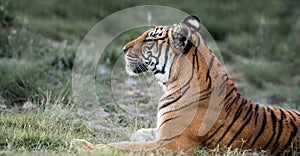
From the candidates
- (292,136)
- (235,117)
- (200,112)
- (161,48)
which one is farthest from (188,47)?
(292,136)

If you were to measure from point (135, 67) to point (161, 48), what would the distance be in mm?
337

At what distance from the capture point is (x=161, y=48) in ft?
15.8

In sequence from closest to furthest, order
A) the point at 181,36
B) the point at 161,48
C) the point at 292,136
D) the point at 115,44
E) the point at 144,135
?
1. the point at 292,136
2. the point at 181,36
3. the point at 161,48
4. the point at 144,135
5. the point at 115,44

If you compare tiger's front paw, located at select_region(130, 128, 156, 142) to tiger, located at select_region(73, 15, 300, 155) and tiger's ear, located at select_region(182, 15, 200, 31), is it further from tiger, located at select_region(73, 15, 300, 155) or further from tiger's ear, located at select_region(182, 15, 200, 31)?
tiger's ear, located at select_region(182, 15, 200, 31)

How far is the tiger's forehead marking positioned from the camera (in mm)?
4836

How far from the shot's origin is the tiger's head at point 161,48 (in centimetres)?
468

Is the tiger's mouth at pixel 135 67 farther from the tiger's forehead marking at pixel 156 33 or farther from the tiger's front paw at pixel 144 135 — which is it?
the tiger's front paw at pixel 144 135

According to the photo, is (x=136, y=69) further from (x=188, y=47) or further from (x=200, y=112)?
(x=200, y=112)

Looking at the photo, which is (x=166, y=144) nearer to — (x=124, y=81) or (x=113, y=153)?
(x=113, y=153)

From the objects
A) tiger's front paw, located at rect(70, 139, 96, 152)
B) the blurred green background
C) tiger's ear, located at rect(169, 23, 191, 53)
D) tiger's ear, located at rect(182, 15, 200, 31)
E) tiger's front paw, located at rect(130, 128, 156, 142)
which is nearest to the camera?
tiger's front paw, located at rect(70, 139, 96, 152)

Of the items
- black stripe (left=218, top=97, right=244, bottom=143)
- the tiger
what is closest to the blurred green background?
the tiger

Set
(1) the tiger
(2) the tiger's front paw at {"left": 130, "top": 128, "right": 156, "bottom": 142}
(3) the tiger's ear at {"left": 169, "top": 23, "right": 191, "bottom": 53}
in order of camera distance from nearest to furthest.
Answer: (1) the tiger
(3) the tiger's ear at {"left": 169, "top": 23, "right": 191, "bottom": 53}
(2) the tiger's front paw at {"left": 130, "top": 128, "right": 156, "bottom": 142}

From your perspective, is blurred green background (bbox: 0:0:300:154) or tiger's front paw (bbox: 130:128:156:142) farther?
blurred green background (bbox: 0:0:300:154)

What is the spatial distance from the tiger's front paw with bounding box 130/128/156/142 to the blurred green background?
1.04 m
